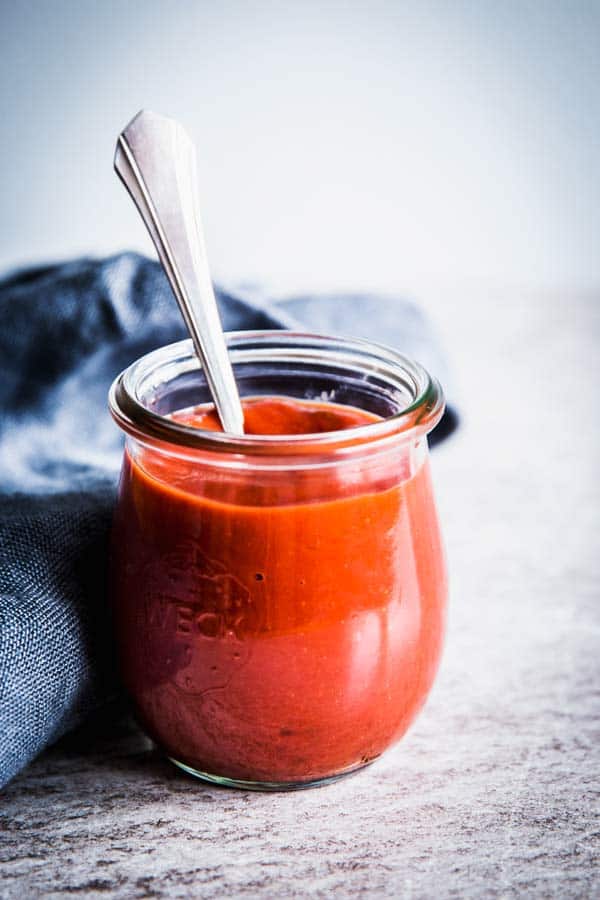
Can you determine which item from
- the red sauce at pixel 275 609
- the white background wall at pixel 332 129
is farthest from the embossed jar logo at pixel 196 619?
the white background wall at pixel 332 129

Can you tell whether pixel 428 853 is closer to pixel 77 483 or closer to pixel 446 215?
pixel 77 483

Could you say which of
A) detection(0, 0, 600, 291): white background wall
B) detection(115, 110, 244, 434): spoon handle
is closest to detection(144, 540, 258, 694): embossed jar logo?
detection(115, 110, 244, 434): spoon handle

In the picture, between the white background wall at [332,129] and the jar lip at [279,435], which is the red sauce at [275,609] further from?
the white background wall at [332,129]

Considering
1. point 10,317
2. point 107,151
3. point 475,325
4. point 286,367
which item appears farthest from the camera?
point 107,151

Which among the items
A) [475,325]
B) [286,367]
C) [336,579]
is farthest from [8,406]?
[475,325]

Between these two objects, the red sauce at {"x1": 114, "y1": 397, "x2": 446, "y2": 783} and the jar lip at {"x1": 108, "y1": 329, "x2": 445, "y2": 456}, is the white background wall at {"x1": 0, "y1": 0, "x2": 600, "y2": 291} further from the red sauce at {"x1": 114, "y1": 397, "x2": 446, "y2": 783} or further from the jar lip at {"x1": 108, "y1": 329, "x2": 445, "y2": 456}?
the red sauce at {"x1": 114, "y1": 397, "x2": 446, "y2": 783}
